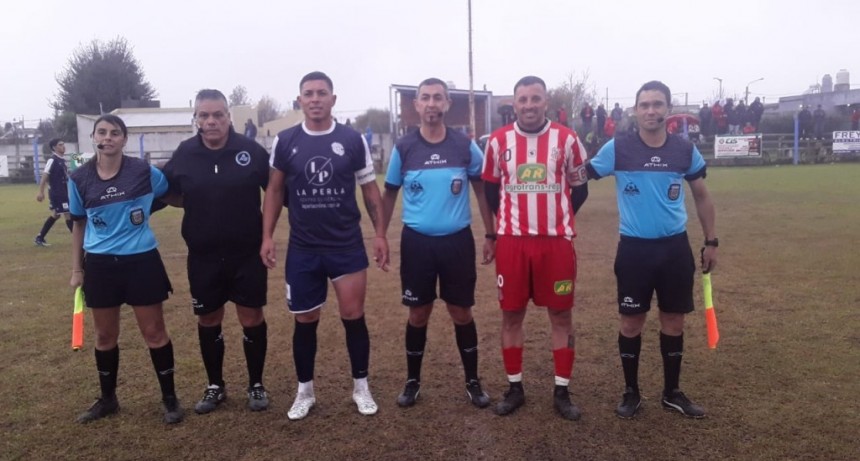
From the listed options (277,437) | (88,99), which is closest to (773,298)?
(277,437)

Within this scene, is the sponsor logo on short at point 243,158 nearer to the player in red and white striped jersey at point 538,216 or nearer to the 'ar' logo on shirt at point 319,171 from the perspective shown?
the 'ar' logo on shirt at point 319,171

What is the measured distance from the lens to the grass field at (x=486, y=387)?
4105 millimetres

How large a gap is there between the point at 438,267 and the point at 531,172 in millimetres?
890

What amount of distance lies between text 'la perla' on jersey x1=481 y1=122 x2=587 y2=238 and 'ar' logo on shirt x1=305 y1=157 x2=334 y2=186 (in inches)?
44.6

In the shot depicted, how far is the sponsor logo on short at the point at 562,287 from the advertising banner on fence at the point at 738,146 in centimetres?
2838

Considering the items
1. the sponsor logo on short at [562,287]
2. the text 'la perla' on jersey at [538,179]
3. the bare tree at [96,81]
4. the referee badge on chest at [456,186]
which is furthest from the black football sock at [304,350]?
the bare tree at [96,81]

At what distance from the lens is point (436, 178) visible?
4637 millimetres

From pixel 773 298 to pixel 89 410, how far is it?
6473mm

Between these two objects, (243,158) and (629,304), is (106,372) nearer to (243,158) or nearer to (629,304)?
(243,158)

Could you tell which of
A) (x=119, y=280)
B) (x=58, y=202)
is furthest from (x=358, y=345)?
(x=58, y=202)

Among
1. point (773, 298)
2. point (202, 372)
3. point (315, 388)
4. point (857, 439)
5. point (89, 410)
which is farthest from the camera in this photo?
point (773, 298)

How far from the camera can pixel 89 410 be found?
459cm

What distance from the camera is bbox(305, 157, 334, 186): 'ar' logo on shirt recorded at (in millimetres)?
4586

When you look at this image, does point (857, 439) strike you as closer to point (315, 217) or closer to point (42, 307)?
point (315, 217)
